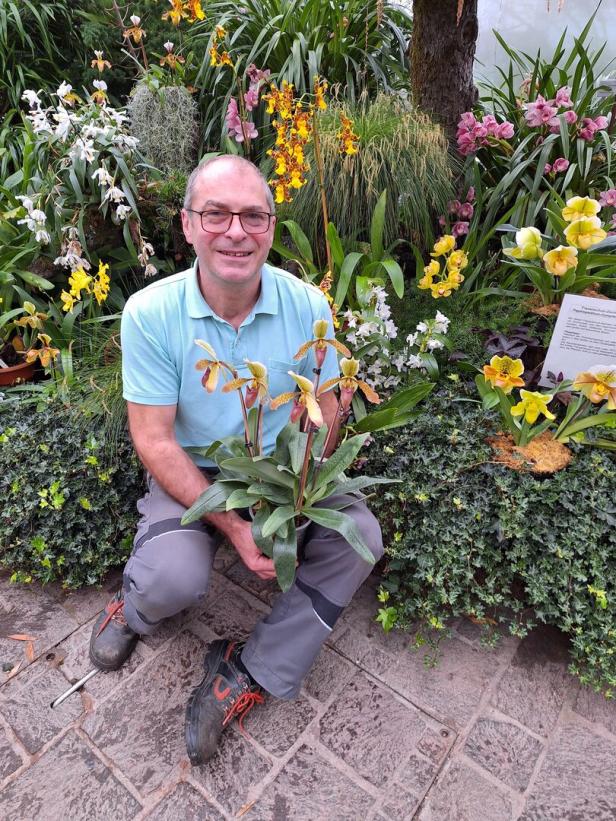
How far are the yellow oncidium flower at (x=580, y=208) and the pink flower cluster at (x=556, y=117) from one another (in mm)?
1160

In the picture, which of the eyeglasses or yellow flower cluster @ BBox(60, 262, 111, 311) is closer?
the eyeglasses

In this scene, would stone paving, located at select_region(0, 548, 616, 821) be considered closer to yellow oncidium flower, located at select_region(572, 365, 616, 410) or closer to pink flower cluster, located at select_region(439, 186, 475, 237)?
yellow oncidium flower, located at select_region(572, 365, 616, 410)

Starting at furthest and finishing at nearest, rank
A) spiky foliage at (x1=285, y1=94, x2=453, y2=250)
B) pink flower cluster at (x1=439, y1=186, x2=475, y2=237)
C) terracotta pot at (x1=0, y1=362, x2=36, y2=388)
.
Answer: pink flower cluster at (x1=439, y1=186, x2=475, y2=237) < spiky foliage at (x1=285, y1=94, x2=453, y2=250) < terracotta pot at (x1=0, y1=362, x2=36, y2=388)

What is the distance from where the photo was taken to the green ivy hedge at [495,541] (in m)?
1.64

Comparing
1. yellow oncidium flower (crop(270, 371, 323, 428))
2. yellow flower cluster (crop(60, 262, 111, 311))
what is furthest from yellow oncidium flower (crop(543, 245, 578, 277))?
yellow flower cluster (crop(60, 262, 111, 311))

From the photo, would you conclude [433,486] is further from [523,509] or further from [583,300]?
[583,300]

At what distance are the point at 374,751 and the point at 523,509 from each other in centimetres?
86

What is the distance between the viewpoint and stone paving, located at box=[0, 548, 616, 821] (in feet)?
4.64

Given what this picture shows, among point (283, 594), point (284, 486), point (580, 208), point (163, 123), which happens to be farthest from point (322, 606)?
point (163, 123)

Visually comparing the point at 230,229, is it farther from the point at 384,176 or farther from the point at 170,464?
the point at 384,176

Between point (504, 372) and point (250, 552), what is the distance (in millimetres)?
999

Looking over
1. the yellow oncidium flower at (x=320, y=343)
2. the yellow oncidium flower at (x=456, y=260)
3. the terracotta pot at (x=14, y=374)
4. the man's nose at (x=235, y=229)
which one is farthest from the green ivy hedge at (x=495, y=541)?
the terracotta pot at (x=14, y=374)

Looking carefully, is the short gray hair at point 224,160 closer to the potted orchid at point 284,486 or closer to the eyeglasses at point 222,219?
the eyeglasses at point 222,219

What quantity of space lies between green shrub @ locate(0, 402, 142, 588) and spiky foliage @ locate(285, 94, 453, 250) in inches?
59.3
